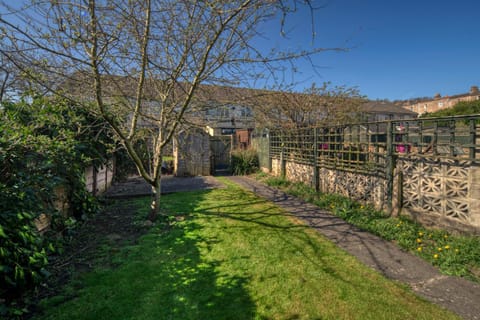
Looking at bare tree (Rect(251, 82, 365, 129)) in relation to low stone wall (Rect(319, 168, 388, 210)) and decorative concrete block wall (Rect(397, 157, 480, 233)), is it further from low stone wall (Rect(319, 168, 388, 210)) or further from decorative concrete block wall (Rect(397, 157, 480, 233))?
decorative concrete block wall (Rect(397, 157, 480, 233))

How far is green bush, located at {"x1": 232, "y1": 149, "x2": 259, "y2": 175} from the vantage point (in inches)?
438

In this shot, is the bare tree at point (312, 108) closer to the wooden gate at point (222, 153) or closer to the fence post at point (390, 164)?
the wooden gate at point (222, 153)

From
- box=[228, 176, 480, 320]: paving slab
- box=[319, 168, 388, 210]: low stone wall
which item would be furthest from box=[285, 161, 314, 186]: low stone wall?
box=[228, 176, 480, 320]: paving slab

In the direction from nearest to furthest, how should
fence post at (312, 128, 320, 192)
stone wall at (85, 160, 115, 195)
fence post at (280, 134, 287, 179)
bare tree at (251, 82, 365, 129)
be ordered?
stone wall at (85, 160, 115, 195) < fence post at (312, 128, 320, 192) < fence post at (280, 134, 287, 179) < bare tree at (251, 82, 365, 129)

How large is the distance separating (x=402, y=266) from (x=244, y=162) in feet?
27.8

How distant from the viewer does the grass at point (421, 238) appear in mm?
2865

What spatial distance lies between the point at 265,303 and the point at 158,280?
1.22 meters

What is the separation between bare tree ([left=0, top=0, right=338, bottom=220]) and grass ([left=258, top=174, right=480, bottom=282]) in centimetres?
308

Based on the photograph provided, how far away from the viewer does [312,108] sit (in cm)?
1020

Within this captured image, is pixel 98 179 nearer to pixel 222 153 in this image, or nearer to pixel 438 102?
pixel 222 153

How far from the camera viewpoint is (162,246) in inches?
138

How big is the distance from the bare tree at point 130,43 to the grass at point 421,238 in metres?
3.08

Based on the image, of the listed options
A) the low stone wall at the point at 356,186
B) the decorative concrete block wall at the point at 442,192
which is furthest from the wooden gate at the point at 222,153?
the decorative concrete block wall at the point at 442,192

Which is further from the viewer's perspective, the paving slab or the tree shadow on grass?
the paving slab
